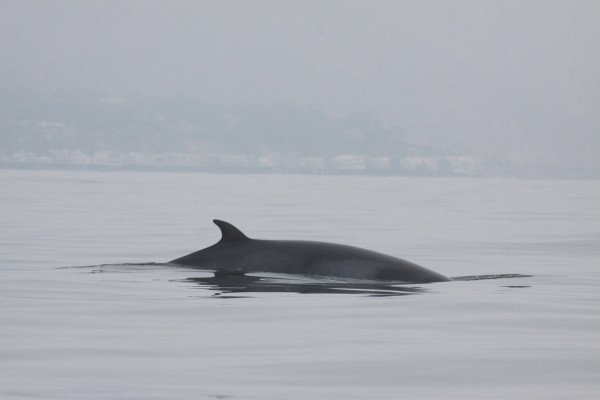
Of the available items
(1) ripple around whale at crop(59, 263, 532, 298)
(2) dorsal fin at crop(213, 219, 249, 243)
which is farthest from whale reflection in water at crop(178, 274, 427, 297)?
(2) dorsal fin at crop(213, 219, 249, 243)

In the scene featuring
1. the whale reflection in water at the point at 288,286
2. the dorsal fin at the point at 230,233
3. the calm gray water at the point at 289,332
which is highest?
the dorsal fin at the point at 230,233

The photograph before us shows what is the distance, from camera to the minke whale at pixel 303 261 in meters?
16.2

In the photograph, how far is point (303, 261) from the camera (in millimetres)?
16188

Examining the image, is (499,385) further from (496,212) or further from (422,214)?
(496,212)

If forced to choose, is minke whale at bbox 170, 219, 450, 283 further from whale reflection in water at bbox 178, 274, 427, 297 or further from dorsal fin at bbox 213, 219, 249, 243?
whale reflection in water at bbox 178, 274, 427, 297

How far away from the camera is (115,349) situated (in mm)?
10250

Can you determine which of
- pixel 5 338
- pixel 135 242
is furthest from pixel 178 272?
pixel 135 242

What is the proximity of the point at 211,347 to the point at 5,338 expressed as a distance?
183cm

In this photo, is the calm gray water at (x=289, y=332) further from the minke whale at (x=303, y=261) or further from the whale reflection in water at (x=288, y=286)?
the minke whale at (x=303, y=261)

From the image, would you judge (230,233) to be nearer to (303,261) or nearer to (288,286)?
(303,261)

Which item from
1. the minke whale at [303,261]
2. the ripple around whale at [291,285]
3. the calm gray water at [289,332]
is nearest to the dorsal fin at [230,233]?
the minke whale at [303,261]

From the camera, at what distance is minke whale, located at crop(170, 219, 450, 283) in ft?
53.0

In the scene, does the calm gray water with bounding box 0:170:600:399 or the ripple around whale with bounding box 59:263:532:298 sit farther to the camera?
the ripple around whale with bounding box 59:263:532:298

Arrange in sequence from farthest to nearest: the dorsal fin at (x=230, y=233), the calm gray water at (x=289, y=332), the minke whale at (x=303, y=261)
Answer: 1. the dorsal fin at (x=230, y=233)
2. the minke whale at (x=303, y=261)
3. the calm gray water at (x=289, y=332)
